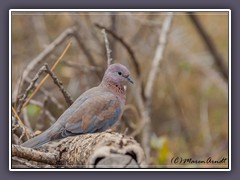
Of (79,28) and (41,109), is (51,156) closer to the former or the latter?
(41,109)

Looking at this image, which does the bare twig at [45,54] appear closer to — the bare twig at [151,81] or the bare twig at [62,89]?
the bare twig at [62,89]

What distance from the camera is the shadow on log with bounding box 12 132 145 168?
118 inches

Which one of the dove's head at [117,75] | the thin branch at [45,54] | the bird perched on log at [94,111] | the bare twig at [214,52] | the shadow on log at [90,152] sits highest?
the bare twig at [214,52]

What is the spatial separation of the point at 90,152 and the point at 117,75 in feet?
2.09

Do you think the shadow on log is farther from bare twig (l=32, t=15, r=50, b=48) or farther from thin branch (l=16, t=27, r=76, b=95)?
bare twig (l=32, t=15, r=50, b=48)

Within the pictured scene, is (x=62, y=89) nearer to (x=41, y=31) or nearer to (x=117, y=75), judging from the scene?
(x=117, y=75)

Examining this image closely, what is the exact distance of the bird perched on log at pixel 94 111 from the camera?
134 inches

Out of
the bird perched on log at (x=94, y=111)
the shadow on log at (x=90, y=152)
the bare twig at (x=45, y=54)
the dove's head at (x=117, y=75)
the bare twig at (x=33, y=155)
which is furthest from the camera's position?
the bare twig at (x=45, y=54)

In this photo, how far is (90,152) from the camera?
10.1 feet

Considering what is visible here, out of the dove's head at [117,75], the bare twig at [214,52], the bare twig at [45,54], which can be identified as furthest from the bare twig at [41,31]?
the dove's head at [117,75]

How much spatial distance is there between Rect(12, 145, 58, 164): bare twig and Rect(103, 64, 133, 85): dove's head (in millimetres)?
595

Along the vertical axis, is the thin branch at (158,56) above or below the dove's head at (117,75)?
above
